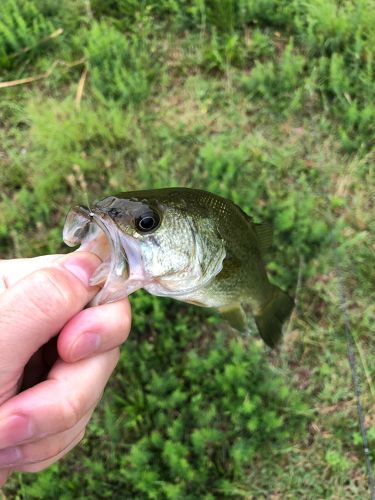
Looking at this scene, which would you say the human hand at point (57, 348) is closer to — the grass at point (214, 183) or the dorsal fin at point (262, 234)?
the dorsal fin at point (262, 234)

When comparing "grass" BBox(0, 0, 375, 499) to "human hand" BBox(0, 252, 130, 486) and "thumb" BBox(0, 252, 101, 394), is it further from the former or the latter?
"thumb" BBox(0, 252, 101, 394)

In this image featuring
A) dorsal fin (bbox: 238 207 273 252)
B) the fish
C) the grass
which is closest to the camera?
the fish

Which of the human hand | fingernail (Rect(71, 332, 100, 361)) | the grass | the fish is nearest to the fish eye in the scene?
the fish

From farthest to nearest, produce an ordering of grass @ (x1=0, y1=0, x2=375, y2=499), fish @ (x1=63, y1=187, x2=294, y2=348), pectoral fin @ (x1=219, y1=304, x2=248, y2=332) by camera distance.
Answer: grass @ (x1=0, y1=0, x2=375, y2=499) < pectoral fin @ (x1=219, y1=304, x2=248, y2=332) < fish @ (x1=63, y1=187, x2=294, y2=348)

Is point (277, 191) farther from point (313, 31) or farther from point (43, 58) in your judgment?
point (43, 58)

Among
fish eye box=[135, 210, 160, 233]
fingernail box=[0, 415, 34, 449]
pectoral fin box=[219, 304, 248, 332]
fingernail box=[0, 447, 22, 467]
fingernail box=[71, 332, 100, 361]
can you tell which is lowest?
pectoral fin box=[219, 304, 248, 332]

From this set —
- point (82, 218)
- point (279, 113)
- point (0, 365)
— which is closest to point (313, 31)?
point (279, 113)

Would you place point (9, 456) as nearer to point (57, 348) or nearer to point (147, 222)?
point (57, 348)
